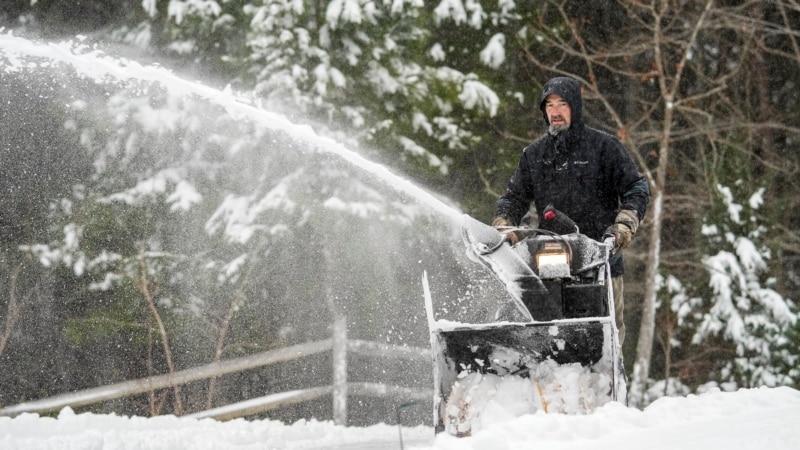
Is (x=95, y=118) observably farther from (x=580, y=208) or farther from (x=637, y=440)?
(x=637, y=440)

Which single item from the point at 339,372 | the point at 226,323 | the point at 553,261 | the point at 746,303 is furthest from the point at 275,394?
the point at 553,261

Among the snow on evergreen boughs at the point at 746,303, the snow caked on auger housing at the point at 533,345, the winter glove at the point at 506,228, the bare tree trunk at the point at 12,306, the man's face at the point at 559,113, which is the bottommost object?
the bare tree trunk at the point at 12,306

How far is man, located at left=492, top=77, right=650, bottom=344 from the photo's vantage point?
213 inches

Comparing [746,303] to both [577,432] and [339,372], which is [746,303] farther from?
[577,432]

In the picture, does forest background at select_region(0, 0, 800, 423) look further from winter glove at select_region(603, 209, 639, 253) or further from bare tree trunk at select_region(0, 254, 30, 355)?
winter glove at select_region(603, 209, 639, 253)

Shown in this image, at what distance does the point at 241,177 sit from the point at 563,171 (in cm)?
519

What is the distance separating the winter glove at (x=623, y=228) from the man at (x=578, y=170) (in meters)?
0.18

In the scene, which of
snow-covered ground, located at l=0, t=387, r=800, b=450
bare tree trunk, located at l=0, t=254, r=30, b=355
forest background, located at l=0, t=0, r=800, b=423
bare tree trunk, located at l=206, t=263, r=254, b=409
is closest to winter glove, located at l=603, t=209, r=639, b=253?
snow-covered ground, located at l=0, t=387, r=800, b=450

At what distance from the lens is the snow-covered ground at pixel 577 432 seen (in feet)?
12.2

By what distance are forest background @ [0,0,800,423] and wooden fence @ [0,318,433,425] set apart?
0.56 meters

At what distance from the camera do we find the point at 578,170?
5480 millimetres

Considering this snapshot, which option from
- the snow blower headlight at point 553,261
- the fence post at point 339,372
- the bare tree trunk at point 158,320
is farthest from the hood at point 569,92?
the bare tree trunk at point 158,320

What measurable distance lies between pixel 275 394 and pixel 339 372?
693mm

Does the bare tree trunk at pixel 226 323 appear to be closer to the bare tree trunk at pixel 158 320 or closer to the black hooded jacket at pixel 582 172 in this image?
the bare tree trunk at pixel 158 320
